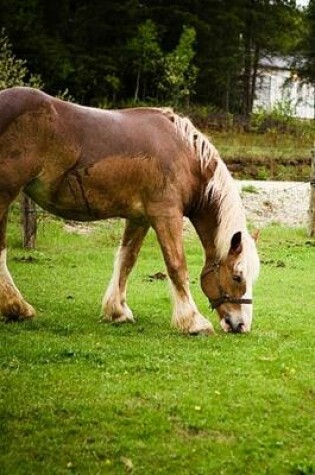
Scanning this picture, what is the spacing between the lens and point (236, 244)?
7344mm

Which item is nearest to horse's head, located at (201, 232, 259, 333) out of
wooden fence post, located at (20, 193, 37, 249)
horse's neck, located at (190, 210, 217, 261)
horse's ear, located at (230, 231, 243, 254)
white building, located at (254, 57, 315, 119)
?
horse's ear, located at (230, 231, 243, 254)

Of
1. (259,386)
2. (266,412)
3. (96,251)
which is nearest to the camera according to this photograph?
(266,412)

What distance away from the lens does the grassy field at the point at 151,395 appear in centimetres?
425

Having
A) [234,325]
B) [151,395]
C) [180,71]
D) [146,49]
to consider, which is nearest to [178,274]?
[234,325]

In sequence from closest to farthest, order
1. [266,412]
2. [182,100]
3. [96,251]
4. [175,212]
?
1. [266,412]
2. [175,212]
3. [96,251]
4. [182,100]

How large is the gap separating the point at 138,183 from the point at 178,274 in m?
1.00

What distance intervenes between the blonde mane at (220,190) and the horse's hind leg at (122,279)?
937mm

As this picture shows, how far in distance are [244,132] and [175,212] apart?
1224 inches

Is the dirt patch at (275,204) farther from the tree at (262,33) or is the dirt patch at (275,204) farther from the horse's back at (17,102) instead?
the tree at (262,33)

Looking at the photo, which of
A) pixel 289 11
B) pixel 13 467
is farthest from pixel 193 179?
pixel 289 11

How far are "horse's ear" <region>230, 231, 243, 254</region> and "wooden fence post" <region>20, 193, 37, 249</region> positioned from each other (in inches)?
294

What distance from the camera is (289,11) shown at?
4794cm

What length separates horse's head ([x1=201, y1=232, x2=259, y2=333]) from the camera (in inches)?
289

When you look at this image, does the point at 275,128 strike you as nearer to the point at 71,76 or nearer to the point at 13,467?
the point at 71,76
